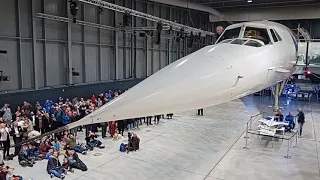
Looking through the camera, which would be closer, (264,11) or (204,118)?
(204,118)

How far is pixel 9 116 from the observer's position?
11.8m

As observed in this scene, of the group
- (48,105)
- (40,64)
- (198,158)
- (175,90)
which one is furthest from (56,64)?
(175,90)

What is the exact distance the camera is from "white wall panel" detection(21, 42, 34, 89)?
14180 mm

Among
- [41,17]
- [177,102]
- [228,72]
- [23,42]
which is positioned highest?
[41,17]

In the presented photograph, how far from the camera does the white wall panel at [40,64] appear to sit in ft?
48.9

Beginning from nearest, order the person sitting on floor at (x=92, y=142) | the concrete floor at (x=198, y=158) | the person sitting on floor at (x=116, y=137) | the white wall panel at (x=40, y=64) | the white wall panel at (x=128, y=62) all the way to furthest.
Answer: the concrete floor at (x=198, y=158) < the person sitting on floor at (x=92, y=142) < the person sitting on floor at (x=116, y=137) < the white wall panel at (x=40, y=64) < the white wall panel at (x=128, y=62)

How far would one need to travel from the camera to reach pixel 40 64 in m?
15.1

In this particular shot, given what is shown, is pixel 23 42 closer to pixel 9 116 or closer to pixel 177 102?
pixel 9 116

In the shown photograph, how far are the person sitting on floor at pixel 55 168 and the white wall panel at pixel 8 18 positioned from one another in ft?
24.4

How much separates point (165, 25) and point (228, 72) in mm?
16862

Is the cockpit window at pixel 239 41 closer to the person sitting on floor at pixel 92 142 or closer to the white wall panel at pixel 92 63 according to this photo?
the person sitting on floor at pixel 92 142

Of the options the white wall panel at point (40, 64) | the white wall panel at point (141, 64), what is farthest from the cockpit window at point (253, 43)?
the white wall panel at point (141, 64)

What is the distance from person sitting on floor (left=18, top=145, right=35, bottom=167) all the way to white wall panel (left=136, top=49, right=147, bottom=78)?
1398cm

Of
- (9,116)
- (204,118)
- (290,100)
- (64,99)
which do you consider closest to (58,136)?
(9,116)
